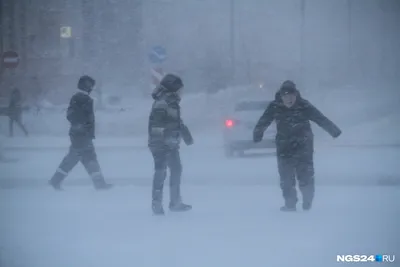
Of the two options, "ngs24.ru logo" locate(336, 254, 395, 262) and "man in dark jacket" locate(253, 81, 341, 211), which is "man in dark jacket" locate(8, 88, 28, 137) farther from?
"ngs24.ru logo" locate(336, 254, 395, 262)

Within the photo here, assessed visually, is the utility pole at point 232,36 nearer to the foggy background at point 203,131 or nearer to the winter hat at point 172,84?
the foggy background at point 203,131

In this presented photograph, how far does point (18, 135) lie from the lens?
76.0ft

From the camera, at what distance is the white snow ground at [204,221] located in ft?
17.9

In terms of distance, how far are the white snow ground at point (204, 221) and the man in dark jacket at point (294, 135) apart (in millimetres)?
399

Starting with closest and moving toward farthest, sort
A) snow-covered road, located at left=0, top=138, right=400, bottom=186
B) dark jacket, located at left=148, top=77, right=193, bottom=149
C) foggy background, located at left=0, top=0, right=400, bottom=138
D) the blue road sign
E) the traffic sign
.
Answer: dark jacket, located at left=148, top=77, right=193, bottom=149, snow-covered road, located at left=0, top=138, right=400, bottom=186, the blue road sign, foggy background, located at left=0, top=0, right=400, bottom=138, the traffic sign

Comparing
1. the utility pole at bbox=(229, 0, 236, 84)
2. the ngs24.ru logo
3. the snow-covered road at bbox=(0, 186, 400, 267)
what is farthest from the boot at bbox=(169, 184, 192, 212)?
the utility pole at bbox=(229, 0, 236, 84)

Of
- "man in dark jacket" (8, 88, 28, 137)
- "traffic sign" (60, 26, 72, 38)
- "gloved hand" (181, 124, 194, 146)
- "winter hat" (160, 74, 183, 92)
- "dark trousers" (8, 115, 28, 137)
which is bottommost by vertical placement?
"dark trousers" (8, 115, 28, 137)

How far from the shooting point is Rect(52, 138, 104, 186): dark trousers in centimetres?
1012

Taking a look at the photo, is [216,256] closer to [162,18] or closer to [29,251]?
[29,251]

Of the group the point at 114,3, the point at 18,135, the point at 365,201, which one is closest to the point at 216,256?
the point at 365,201

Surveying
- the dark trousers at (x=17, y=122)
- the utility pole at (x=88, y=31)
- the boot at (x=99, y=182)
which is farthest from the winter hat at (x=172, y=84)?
the utility pole at (x=88, y=31)

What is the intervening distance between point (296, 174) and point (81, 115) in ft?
11.5

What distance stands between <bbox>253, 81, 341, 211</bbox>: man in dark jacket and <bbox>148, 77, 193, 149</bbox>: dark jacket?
102 centimetres

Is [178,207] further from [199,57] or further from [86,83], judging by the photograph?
[199,57]
